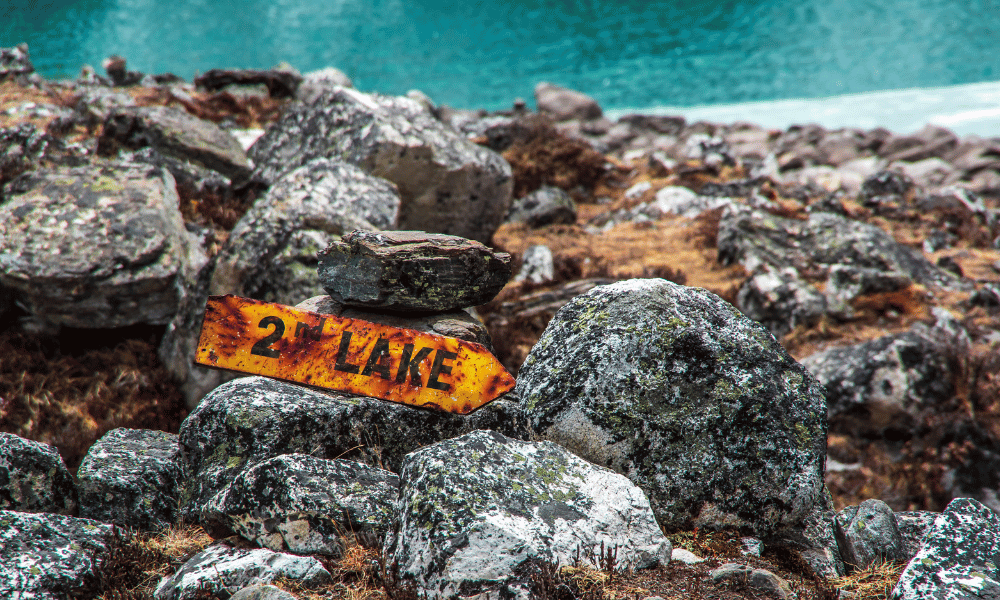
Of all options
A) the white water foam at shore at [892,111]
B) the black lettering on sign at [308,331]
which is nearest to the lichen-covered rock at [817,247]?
the black lettering on sign at [308,331]

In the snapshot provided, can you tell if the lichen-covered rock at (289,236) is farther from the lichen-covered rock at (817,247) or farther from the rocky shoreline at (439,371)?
the lichen-covered rock at (817,247)

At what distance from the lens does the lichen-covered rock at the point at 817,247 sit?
9781mm

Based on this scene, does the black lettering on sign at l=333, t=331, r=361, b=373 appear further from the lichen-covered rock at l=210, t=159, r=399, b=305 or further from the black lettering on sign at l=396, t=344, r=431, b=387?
the lichen-covered rock at l=210, t=159, r=399, b=305

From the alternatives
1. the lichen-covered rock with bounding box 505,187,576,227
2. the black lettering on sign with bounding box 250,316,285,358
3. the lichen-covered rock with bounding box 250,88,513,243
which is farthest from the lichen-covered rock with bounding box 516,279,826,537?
the lichen-covered rock with bounding box 505,187,576,227

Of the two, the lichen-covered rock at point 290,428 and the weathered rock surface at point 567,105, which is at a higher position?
the weathered rock surface at point 567,105

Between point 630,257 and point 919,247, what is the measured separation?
18.6 feet

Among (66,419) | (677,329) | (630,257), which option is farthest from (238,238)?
(630,257)

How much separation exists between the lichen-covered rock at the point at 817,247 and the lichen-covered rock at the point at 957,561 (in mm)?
7152

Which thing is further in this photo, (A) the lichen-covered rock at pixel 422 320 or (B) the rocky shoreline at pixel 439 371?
(A) the lichen-covered rock at pixel 422 320

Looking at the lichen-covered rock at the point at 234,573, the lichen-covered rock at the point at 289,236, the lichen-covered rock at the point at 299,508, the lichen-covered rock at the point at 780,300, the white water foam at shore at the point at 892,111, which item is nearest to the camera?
the lichen-covered rock at the point at 234,573

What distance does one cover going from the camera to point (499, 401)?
4312mm

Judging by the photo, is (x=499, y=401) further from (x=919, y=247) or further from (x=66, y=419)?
(x=919, y=247)

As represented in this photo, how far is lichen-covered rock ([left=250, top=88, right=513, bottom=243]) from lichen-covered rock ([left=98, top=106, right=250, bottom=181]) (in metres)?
0.54

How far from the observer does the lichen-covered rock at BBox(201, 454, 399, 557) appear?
3.24m
